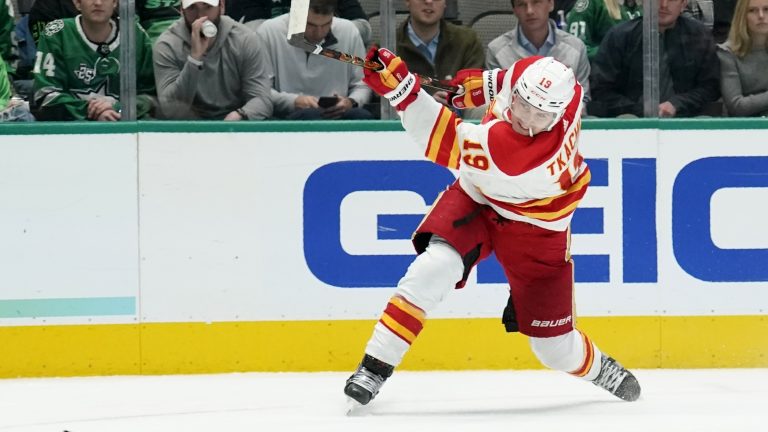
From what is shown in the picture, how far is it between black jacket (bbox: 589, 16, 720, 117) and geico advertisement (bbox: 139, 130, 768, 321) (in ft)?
0.38

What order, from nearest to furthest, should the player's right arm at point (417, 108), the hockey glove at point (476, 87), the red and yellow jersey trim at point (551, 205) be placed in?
the player's right arm at point (417, 108) → the red and yellow jersey trim at point (551, 205) → the hockey glove at point (476, 87)

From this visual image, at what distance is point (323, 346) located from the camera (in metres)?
4.81

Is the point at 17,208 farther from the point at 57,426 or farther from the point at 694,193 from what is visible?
the point at 694,193

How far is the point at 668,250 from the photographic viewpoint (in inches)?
191

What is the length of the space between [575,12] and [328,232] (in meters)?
1.21

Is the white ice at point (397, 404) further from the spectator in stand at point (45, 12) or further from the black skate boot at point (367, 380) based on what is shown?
the spectator in stand at point (45, 12)

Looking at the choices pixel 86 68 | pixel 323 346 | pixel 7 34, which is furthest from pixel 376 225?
pixel 7 34

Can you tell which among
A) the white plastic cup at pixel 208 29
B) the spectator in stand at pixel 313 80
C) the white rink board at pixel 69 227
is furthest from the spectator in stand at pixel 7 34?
the spectator in stand at pixel 313 80

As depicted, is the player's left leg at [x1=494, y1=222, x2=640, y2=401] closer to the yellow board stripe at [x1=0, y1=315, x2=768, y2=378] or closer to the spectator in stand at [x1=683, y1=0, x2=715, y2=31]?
the yellow board stripe at [x1=0, y1=315, x2=768, y2=378]

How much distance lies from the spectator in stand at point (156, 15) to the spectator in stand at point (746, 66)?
2010mm

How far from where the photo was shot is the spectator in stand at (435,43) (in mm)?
4801

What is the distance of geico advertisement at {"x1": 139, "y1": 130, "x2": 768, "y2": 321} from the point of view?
15.6ft

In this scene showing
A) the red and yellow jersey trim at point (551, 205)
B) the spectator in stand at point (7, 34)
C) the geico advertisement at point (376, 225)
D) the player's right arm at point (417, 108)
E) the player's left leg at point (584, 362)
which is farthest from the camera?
the geico advertisement at point (376, 225)

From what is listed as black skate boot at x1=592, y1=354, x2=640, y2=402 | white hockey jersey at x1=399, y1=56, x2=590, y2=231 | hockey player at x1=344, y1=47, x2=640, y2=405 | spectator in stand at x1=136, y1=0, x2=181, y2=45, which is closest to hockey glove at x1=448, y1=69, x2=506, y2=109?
hockey player at x1=344, y1=47, x2=640, y2=405
